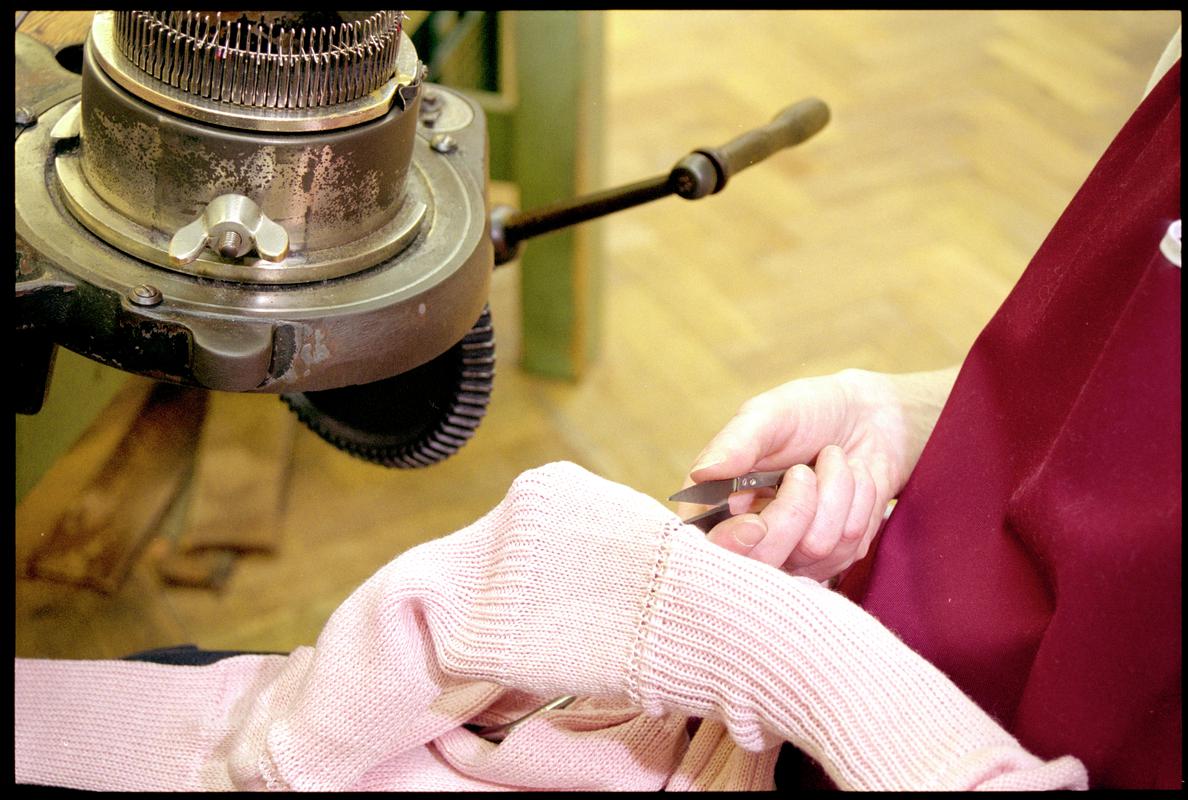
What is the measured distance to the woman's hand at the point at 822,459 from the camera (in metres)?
0.51

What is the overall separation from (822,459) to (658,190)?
198 mm

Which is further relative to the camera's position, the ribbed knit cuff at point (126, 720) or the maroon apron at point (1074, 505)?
the ribbed knit cuff at point (126, 720)

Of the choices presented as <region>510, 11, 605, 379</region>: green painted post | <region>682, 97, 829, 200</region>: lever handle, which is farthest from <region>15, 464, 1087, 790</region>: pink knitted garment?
<region>510, 11, 605, 379</region>: green painted post

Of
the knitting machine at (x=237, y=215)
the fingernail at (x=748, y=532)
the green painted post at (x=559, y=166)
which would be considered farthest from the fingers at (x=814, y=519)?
the green painted post at (x=559, y=166)

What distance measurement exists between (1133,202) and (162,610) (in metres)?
0.95

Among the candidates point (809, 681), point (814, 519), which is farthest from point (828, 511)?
point (809, 681)

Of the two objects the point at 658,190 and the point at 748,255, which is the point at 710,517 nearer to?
the point at 658,190

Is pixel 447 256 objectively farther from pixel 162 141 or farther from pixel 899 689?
pixel 899 689

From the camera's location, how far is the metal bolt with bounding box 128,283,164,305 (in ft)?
1.56

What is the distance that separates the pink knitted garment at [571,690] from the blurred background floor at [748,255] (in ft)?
0.22

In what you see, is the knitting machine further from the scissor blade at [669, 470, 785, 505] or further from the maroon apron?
the maroon apron

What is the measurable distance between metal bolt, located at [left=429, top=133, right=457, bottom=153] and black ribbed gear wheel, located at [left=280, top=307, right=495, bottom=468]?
0.27ft

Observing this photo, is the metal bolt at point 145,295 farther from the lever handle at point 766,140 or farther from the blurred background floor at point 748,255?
the lever handle at point 766,140

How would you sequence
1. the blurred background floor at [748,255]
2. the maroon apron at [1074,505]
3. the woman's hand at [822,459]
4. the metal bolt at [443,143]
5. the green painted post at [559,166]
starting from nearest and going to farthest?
the maroon apron at [1074,505] < the woman's hand at [822,459] < the metal bolt at [443,143] < the blurred background floor at [748,255] < the green painted post at [559,166]
